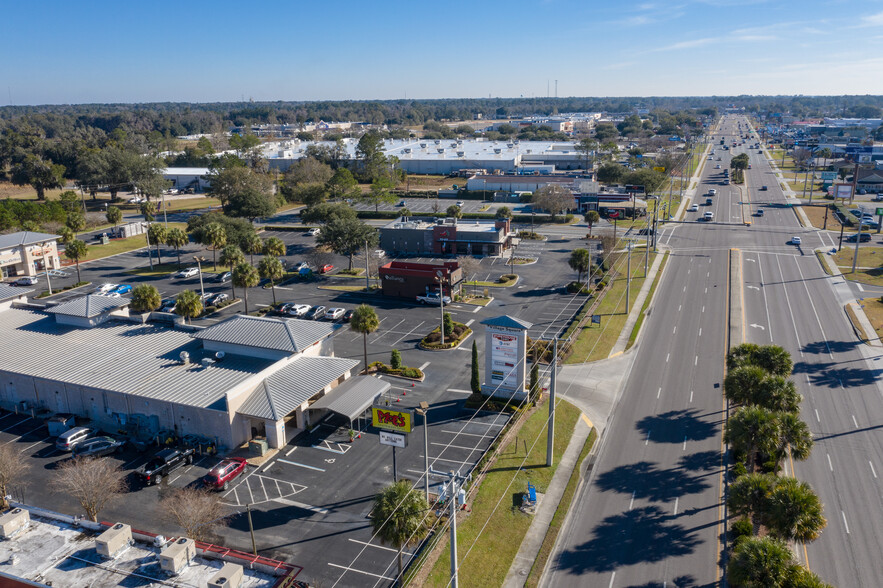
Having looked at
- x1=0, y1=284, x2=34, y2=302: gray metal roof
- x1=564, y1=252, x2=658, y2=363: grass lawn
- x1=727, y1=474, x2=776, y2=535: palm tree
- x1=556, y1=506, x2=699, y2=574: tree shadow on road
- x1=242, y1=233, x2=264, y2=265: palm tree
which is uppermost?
x1=242, y1=233, x2=264, y2=265: palm tree

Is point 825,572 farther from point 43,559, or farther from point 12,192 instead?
point 12,192

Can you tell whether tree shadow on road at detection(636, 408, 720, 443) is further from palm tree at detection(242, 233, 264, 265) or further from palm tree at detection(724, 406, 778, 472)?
palm tree at detection(242, 233, 264, 265)

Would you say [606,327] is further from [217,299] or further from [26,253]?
[26,253]

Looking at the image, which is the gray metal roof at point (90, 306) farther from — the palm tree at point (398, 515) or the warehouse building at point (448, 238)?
the warehouse building at point (448, 238)

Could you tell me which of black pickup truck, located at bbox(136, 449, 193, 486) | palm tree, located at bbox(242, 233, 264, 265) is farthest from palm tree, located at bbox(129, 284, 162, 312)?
palm tree, located at bbox(242, 233, 264, 265)

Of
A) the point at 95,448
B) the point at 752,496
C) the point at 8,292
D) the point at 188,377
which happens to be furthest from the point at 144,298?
the point at 752,496

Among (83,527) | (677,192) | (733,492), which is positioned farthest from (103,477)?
(677,192)
